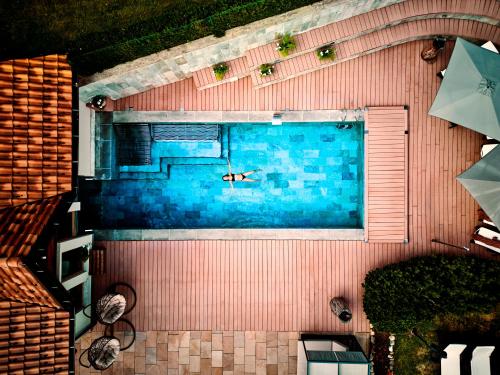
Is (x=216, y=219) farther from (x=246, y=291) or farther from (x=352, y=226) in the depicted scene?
(x=352, y=226)

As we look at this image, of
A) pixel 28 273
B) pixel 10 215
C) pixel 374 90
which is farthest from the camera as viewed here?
pixel 374 90

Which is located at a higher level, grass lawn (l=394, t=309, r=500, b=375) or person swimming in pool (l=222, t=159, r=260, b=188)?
person swimming in pool (l=222, t=159, r=260, b=188)

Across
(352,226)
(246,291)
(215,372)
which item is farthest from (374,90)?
(215,372)

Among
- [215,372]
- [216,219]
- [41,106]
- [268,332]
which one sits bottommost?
[215,372]

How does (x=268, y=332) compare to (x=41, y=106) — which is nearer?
(x=41, y=106)

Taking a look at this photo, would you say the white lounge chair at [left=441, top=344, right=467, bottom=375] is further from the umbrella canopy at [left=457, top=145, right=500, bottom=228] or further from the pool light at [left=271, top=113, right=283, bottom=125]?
the pool light at [left=271, top=113, right=283, bottom=125]

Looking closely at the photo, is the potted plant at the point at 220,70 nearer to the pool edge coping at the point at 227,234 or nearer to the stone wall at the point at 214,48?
the stone wall at the point at 214,48

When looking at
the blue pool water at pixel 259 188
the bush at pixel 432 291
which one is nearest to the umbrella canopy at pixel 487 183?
the bush at pixel 432 291

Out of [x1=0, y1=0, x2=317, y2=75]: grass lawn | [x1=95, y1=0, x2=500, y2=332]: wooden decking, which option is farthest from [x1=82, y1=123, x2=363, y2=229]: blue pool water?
[x1=0, y1=0, x2=317, y2=75]: grass lawn
